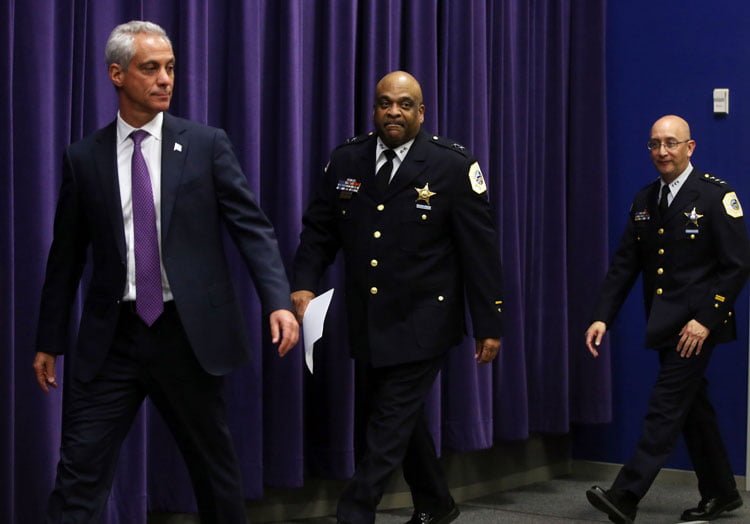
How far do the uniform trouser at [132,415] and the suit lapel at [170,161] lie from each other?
246 millimetres

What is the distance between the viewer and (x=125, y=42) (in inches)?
128

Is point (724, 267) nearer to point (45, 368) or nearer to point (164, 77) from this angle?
point (164, 77)

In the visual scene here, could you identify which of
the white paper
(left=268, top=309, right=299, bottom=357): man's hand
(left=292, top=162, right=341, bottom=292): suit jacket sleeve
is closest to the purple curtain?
(left=292, top=162, right=341, bottom=292): suit jacket sleeve

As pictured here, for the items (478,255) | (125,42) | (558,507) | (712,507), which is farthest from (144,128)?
(712,507)

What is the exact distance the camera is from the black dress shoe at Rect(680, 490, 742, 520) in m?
4.92

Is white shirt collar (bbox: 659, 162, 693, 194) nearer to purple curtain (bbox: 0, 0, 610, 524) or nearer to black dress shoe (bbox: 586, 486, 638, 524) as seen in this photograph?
purple curtain (bbox: 0, 0, 610, 524)

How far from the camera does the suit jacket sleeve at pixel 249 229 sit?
3191 mm

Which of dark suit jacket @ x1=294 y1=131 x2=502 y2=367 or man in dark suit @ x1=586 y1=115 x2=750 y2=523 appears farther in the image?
man in dark suit @ x1=586 y1=115 x2=750 y2=523

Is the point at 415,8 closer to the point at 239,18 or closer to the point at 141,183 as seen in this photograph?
the point at 239,18

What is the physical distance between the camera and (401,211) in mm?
4008

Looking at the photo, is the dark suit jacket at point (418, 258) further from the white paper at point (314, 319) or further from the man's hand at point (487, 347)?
the white paper at point (314, 319)

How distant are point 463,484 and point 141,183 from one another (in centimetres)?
271

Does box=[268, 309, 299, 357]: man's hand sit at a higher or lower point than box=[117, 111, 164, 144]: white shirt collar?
lower

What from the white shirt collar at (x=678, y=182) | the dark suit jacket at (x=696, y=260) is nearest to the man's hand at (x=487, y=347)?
the dark suit jacket at (x=696, y=260)
